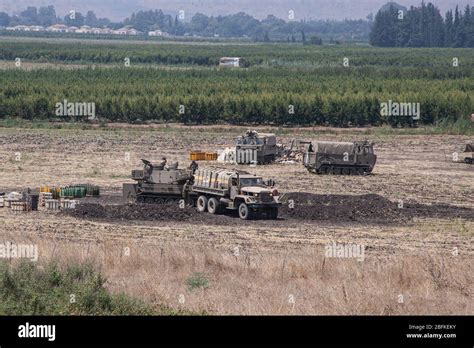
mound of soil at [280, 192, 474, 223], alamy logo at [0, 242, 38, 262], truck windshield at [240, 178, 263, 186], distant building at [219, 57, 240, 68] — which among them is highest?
distant building at [219, 57, 240, 68]

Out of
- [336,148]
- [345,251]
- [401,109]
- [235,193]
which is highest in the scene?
[401,109]

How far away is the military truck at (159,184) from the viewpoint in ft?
125

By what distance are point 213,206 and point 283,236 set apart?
4.67 meters

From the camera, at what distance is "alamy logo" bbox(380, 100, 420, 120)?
77438 millimetres

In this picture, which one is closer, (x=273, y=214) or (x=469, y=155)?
(x=273, y=214)

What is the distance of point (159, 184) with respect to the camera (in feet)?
125

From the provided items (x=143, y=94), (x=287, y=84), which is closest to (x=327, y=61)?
(x=287, y=84)

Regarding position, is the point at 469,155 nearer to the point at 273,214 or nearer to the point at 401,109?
the point at 273,214

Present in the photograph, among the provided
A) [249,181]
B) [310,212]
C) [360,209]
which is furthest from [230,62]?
[249,181]

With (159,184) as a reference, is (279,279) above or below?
below
